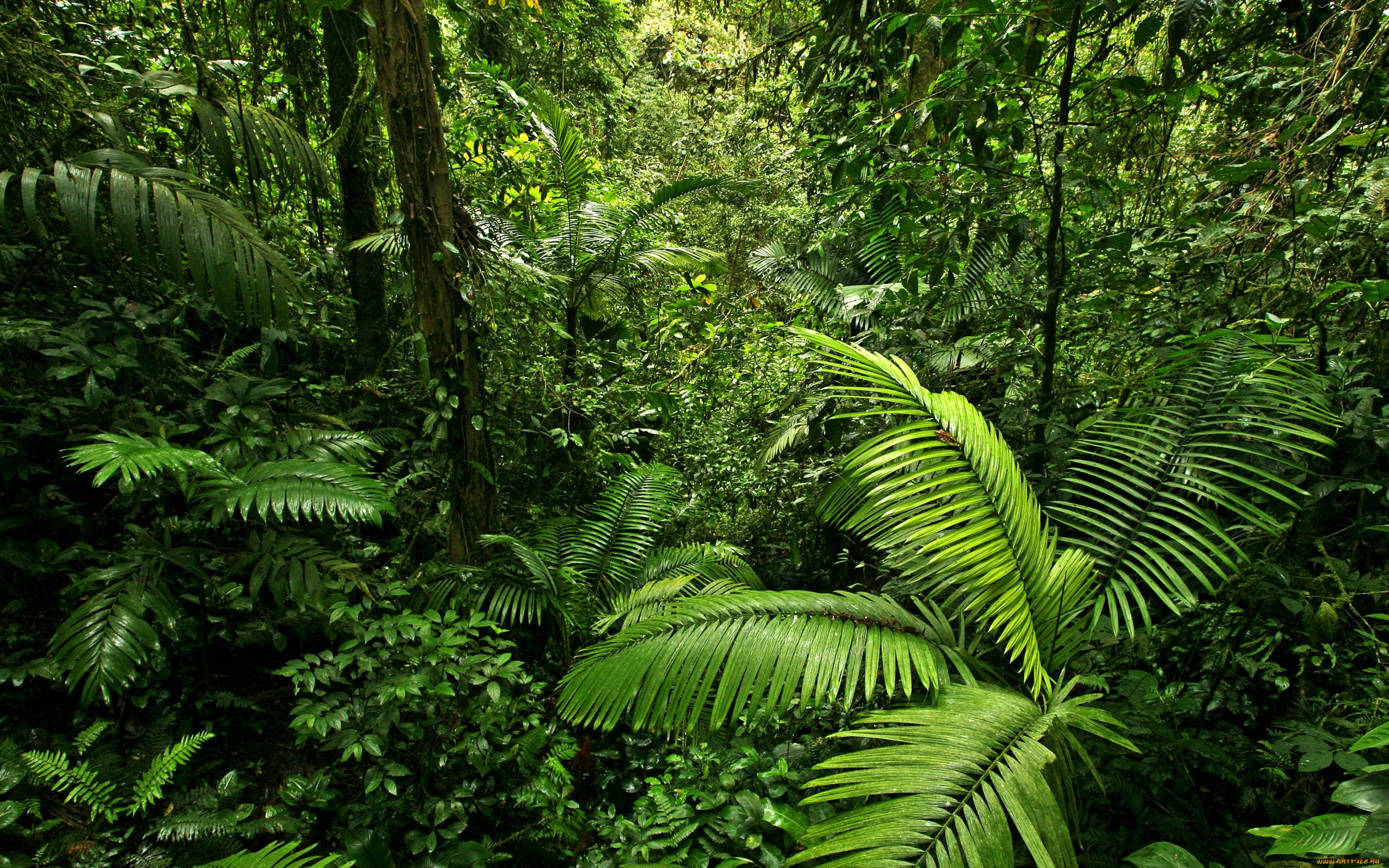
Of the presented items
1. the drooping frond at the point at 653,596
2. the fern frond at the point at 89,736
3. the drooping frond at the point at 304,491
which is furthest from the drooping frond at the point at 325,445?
the drooping frond at the point at 653,596

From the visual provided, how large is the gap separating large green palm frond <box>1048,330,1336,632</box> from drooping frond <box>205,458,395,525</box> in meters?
2.23

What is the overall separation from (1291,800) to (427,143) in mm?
3501

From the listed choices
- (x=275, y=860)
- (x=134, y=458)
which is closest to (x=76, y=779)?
(x=275, y=860)

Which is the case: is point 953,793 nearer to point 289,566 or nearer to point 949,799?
point 949,799

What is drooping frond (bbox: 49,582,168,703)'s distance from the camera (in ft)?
5.75

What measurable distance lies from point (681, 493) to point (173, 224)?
8.17 feet

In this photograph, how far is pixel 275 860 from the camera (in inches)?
58.0

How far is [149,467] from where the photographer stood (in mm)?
1683

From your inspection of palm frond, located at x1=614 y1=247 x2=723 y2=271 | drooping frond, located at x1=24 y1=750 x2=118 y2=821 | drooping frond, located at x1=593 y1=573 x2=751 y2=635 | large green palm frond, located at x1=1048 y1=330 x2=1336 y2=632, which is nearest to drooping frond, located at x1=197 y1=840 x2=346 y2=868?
drooping frond, located at x1=24 y1=750 x2=118 y2=821

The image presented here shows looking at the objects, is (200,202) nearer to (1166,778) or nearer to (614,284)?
(614,284)

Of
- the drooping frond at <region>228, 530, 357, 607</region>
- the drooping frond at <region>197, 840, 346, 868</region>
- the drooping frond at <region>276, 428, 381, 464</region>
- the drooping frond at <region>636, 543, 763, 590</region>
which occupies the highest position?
the drooping frond at <region>276, 428, 381, 464</region>

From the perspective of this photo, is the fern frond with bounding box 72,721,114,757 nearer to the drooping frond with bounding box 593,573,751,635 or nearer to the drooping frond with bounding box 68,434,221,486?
the drooping frond with bounding box 68,434,221,486

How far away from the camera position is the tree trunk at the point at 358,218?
3.31 meters

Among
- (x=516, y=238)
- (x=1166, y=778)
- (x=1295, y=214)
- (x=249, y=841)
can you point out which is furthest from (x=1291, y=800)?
(x=516, y=238)
